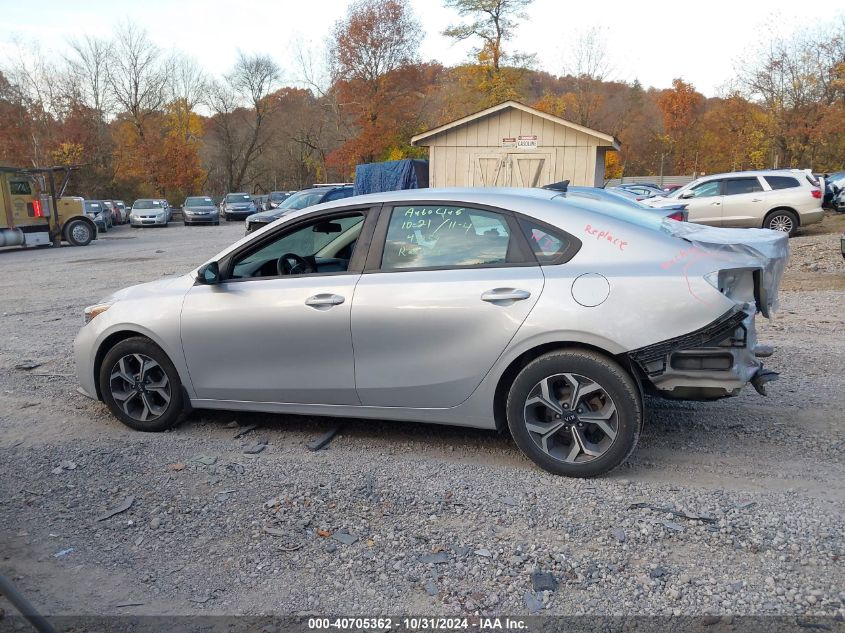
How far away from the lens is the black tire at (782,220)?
1667 centimetres

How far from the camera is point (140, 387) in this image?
4695 mm

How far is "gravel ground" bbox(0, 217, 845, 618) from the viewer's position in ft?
9.14

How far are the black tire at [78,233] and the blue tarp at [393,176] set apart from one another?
386 inches

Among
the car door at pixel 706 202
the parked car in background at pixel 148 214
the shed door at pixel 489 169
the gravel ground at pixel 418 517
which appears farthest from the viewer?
the parked car in background at pixel 148 214

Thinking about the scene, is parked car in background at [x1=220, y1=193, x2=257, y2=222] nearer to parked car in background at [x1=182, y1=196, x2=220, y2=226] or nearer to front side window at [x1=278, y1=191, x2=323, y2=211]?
parked car in background at [x1=182, y1=196, x2=220, y2=226]

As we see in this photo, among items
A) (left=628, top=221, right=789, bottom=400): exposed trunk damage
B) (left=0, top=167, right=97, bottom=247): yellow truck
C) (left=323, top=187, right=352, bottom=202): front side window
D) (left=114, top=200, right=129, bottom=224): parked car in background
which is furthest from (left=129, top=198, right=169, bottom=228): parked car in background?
(left=628, top=221, right=789, bottom=400): exposed trunk damage

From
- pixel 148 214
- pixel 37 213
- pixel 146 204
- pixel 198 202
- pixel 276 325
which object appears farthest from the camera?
pixel 198 202

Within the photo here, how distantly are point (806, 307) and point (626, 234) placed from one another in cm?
593

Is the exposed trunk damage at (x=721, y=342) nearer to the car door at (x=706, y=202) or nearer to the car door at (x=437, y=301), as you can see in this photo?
the car door at (x=437, y=301)

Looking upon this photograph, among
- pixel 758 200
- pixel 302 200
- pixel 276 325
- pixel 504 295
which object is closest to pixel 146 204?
pixel 302 200

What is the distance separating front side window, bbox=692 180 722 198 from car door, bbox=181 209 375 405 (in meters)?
15.1

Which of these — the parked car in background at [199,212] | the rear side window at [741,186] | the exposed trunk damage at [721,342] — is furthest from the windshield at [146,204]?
the exposed trunk damage at [721,342]

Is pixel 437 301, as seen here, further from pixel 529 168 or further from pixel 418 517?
pixel 529 168

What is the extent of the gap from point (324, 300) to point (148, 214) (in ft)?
110
